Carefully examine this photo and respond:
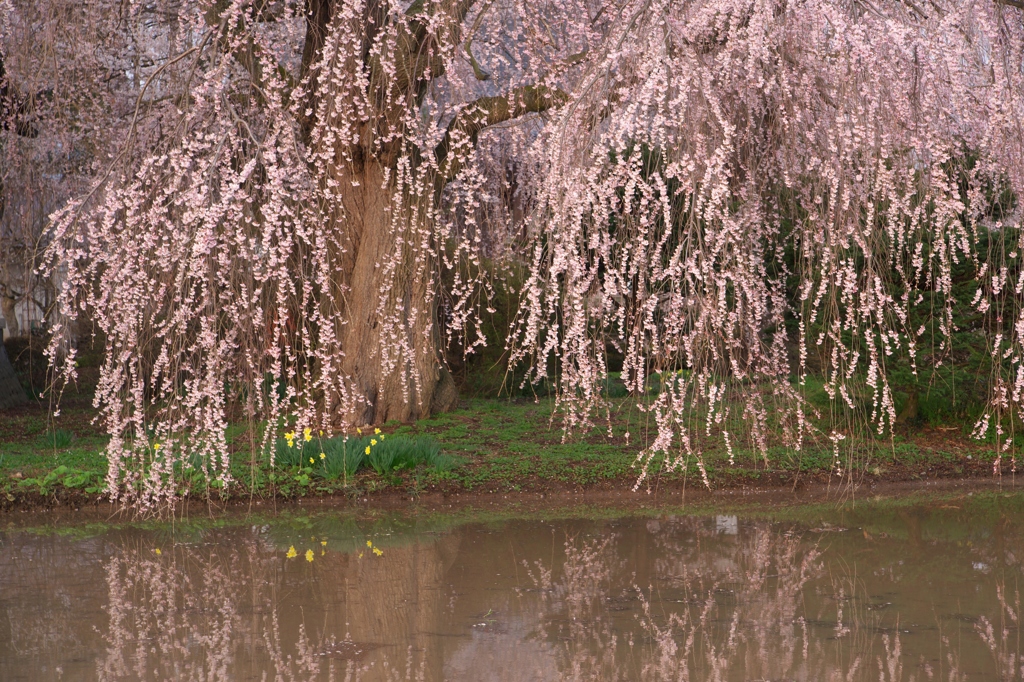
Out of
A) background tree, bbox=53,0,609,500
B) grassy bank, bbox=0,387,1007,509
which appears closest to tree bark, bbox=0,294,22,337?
grassy bank, bbox=0,387,1007,509

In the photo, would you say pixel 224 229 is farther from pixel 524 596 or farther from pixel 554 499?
pixel 554 499

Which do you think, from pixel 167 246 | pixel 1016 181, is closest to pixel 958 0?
pixel 1016 181

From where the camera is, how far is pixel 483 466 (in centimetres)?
740

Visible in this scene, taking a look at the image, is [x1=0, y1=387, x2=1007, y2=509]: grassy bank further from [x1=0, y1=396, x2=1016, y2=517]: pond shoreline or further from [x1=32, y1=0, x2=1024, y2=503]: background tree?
[x1=32, y1=0, x2=1024, y2=503]: background tree

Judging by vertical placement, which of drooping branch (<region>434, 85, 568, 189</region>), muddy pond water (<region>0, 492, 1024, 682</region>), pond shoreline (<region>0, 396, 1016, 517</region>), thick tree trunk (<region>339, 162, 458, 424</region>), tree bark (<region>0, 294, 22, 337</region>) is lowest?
muddy pond water (<region>0, 492, 1024, 682</region>)

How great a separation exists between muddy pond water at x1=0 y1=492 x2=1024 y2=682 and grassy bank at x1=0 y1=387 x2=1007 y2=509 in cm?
45

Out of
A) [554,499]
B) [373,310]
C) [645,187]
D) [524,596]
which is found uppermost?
[645,187]

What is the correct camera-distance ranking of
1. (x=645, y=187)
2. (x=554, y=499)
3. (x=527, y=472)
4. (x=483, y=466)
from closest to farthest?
(x=645, y=187), (x=554, y=499), (x=527, y=472), (x=483, y=466)

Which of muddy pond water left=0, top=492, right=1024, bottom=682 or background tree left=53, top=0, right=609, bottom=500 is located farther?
background tree left=53, top=0, right=609, bottom=500

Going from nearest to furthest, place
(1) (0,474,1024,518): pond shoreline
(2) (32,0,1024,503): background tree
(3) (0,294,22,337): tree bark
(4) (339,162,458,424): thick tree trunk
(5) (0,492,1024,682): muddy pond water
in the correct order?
(5) (0,492,1024,682): muddy pond water < (2) (32,0,1024,503): background tree < (1) (0,474,1024,518): pond shoreline < (4) (339,162,458,424): thick tree trunk < (3) (0,294,22,337): tree bark

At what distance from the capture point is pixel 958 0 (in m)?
5.18

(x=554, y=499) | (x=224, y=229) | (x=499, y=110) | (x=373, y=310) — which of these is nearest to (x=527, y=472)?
(x=554, y=499)

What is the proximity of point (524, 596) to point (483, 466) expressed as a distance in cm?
289

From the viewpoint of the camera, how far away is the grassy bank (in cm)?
668
